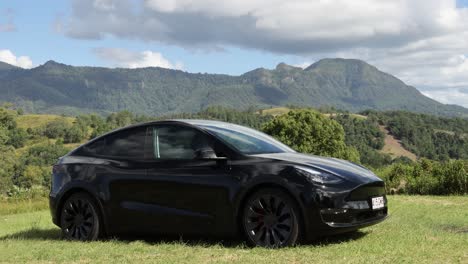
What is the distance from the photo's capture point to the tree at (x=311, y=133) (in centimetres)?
5847

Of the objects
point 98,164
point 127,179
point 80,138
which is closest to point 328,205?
point 127,179

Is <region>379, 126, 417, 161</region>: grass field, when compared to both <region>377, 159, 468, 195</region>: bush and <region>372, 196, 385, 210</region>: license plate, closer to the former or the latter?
<region>377, 159, 468, 195</region>: bush

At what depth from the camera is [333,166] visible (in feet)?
22.2

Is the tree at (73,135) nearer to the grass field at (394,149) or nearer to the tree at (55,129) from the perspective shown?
the tree at (55,129)

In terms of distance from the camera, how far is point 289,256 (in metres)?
5.96

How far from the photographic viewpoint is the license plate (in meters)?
6.79

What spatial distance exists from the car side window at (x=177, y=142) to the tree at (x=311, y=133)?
4995 centimetres

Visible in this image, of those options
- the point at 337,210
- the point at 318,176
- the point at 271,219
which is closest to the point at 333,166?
the point at 318,176

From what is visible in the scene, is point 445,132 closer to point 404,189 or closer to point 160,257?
point 404,189

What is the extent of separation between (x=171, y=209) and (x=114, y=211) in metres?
0.92

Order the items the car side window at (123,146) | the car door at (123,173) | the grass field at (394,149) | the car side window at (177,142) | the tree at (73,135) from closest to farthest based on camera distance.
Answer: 1. the car side window at (177,142)
2. the car door at (123,173)
3. the car side window at (123,146)
4. the grass field at (394,149)
5. the tree at (73,135)

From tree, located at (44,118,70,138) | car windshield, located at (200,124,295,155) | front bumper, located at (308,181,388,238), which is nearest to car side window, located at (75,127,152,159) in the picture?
car windshield, located at (200,124,295,155)

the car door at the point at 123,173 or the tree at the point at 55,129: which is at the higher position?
the tree at the point at 55,129

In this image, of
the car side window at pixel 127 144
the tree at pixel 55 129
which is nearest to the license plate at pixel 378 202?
the car side window at pixel 127 144
